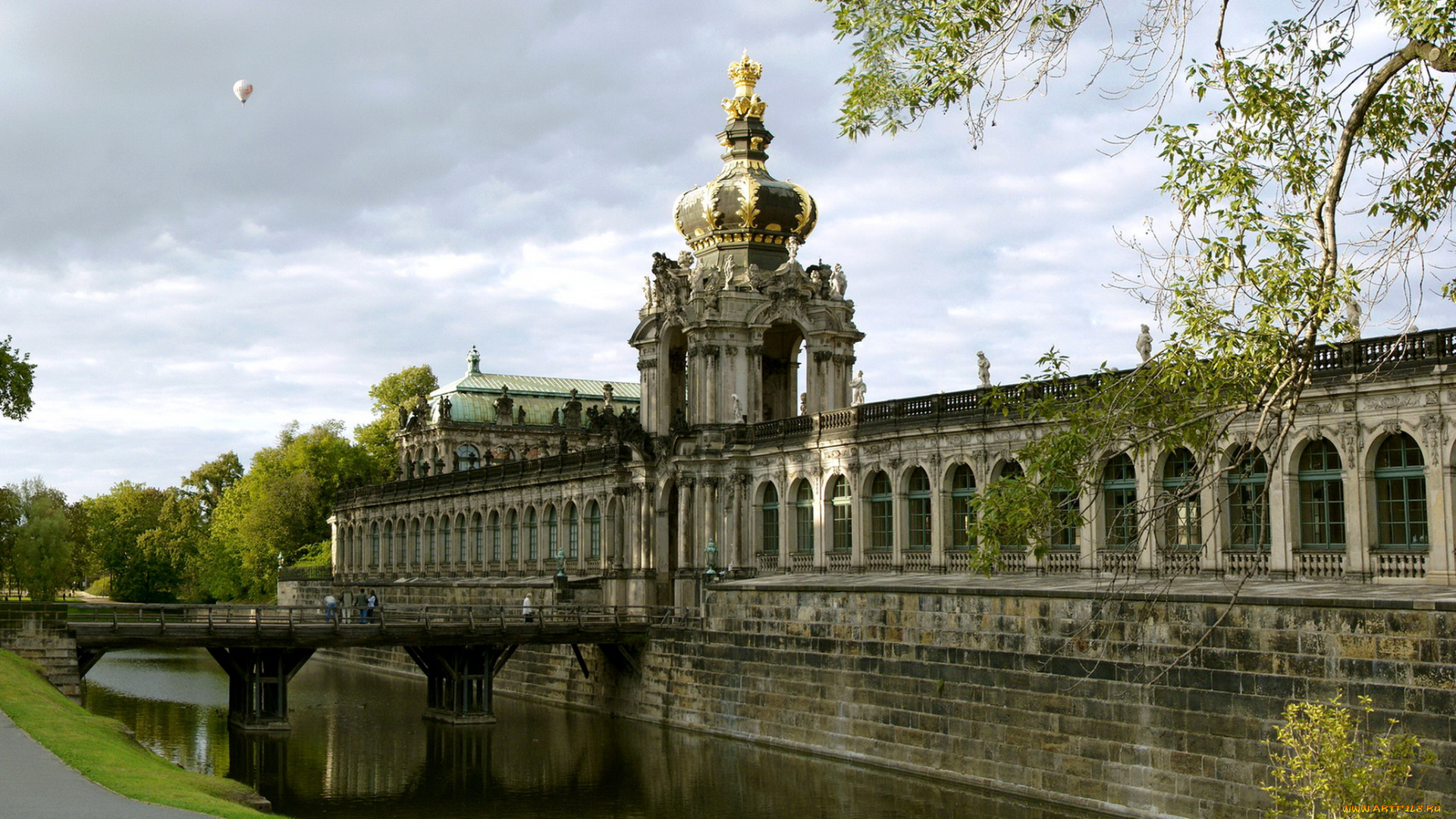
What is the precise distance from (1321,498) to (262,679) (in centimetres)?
2877

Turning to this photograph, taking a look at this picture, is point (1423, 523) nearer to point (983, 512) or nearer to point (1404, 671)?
point (1404, 671)

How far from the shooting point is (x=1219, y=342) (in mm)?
13961

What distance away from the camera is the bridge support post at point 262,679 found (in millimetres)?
42219

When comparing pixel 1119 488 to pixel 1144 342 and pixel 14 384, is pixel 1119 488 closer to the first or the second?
pixel 1144 342

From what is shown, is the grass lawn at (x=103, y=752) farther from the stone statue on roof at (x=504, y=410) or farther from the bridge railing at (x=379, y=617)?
the stone statue on roof at (x=504, y=410)

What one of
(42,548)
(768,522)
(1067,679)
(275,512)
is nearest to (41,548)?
(42,548)

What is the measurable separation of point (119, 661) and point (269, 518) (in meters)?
19.8

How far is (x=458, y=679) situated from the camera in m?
44.8

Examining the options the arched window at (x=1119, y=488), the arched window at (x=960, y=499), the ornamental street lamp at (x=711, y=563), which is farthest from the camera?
the ornamental street lamp at (x=711, y=563)

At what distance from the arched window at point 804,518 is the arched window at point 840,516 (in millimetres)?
1061

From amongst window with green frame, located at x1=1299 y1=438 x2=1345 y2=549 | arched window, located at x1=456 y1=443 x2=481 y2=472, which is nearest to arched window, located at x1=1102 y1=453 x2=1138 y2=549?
window with green frame, located at x1=1299 y1=438 x2=1345 y2=549

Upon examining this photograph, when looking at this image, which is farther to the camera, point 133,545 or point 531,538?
point 133,545

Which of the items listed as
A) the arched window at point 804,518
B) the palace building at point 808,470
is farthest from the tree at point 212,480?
the arched window at point 804,518

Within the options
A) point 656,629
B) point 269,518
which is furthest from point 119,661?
point 656,629
